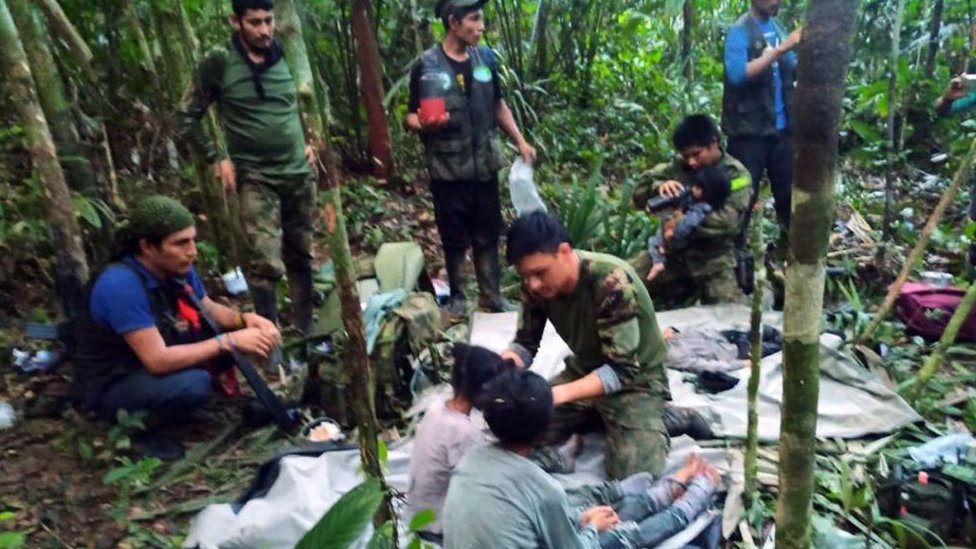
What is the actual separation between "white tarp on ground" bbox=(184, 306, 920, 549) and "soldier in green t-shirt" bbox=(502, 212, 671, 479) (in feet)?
0.66

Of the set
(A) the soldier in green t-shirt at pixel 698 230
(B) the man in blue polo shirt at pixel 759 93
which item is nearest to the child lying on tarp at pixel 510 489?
(A) the soldier in green t-shirt at pixel 698 230

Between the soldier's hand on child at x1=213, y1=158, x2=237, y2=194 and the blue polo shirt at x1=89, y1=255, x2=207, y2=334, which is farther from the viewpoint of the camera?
the soldier's hand on child at x1=213, y1=158, x2=237, y2=194

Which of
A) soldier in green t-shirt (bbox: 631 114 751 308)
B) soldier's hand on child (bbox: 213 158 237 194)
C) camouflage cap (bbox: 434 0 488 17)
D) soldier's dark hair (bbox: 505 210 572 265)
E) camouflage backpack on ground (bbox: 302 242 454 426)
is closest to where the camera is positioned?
soldier's dark hair (bbox: 505 210 572 265)

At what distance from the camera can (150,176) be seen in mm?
6375

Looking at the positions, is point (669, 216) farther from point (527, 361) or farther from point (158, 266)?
point (158, 266)

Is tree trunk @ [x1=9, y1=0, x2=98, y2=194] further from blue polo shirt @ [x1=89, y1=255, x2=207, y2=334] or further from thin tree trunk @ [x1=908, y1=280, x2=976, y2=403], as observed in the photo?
thin tree trunk @ [x1=908, y1=280, x2=976, y2=403]

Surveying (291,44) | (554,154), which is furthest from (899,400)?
(554,154)

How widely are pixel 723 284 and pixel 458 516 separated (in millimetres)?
3179

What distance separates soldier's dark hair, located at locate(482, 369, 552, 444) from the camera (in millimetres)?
2678

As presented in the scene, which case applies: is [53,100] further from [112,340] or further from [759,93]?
Result: [759,93]

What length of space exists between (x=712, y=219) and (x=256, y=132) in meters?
2.64

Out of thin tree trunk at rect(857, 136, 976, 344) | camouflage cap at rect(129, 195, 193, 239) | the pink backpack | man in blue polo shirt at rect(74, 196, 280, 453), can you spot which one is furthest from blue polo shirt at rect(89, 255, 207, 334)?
the pink backpack

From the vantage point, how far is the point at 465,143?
202 inches

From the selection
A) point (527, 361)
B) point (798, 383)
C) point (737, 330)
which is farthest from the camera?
point (737, 330)
